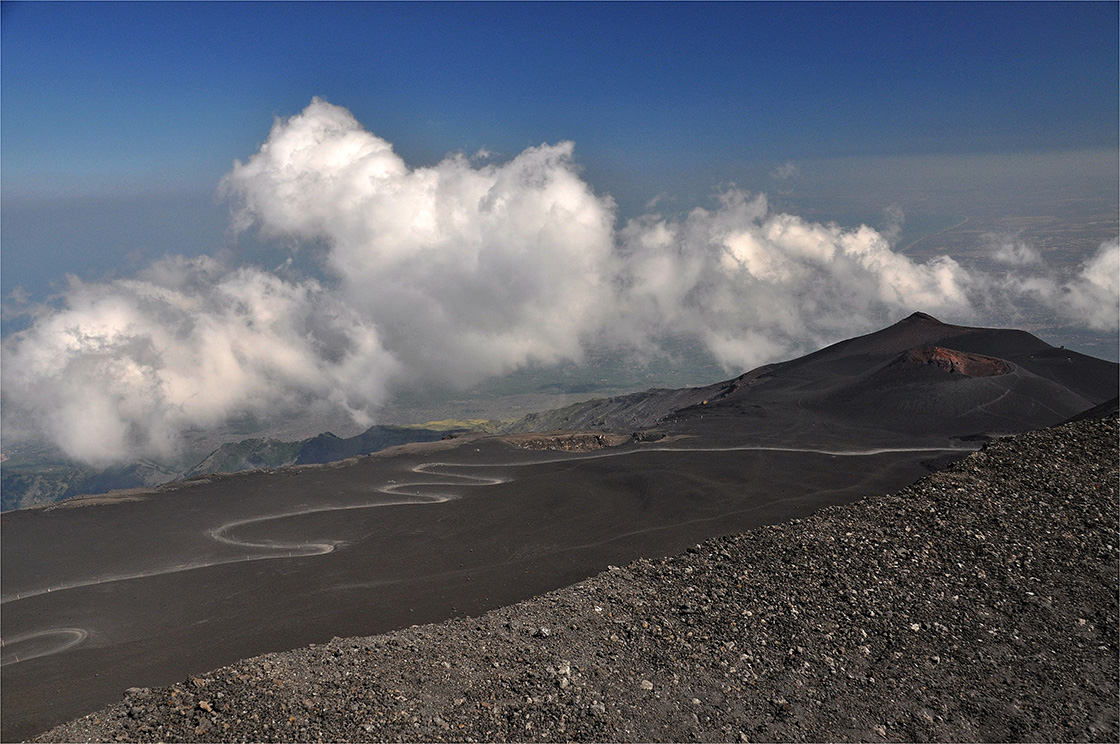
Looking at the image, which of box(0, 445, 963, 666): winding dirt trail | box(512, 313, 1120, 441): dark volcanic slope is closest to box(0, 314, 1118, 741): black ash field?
box(0, 445, 963, 666): winding dirt trail

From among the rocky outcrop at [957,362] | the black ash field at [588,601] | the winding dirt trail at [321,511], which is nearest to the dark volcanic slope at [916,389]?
the rocky outcrop at [957,362]

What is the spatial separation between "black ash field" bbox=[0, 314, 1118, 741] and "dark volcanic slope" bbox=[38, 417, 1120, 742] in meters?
0.06

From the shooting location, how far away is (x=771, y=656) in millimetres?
14078

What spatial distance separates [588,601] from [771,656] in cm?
490

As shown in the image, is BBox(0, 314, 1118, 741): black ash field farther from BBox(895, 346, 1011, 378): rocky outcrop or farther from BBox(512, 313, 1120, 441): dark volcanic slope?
BBox(895, 346, 1011, 378): rocky outcrop

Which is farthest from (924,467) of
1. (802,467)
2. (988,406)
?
(988,406)

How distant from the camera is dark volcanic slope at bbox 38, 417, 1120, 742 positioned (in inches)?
466

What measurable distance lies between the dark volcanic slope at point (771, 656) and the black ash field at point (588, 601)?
0.06 m

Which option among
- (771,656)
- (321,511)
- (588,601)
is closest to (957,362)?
(321,511)

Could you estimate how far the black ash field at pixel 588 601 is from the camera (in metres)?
12.3

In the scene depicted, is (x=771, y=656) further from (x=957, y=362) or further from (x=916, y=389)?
(x=957, y=362)

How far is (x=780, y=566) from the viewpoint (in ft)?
58.9

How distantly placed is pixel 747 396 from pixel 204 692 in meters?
54.3

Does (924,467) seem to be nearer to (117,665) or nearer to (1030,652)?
(1030,652)
